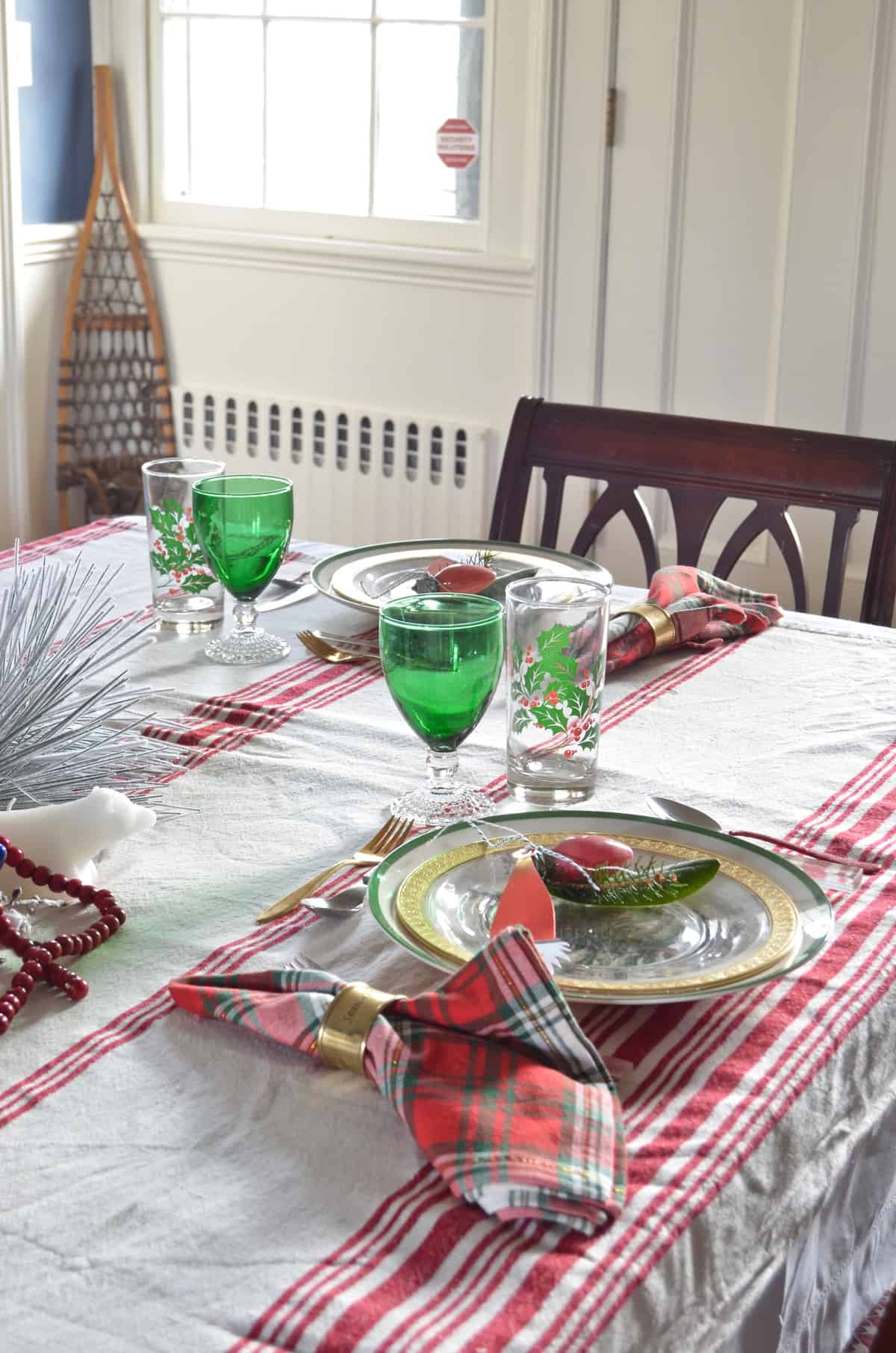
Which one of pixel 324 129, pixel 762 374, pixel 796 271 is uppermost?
pixel 324 129

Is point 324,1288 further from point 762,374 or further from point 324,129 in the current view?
point 324,129

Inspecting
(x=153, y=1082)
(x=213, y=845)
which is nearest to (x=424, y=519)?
(x=213, y=845)

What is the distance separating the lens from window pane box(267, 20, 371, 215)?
302 centimetres

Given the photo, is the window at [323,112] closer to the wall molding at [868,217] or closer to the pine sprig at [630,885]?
the wall molding at [868,217]

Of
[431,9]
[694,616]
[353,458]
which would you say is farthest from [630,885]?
[431,9]

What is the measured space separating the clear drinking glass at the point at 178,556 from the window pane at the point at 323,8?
6.64 ft

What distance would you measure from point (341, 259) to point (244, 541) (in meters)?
2.03

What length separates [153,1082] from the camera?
65cm

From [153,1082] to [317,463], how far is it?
104 inches

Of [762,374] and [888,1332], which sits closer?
[888,1332]

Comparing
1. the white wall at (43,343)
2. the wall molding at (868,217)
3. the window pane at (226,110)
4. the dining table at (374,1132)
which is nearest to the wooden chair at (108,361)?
the white wall at (43,343)

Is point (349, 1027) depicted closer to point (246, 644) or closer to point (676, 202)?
point (246, 644)

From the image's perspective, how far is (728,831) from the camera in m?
0.90

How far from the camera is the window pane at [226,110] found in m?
3.12
